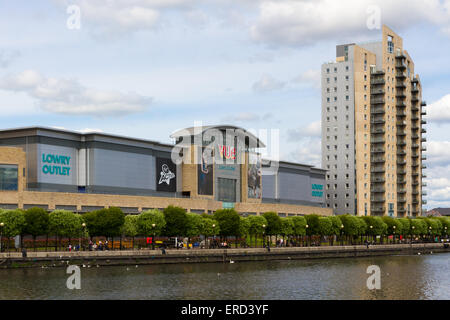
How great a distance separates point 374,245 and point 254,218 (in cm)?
3383

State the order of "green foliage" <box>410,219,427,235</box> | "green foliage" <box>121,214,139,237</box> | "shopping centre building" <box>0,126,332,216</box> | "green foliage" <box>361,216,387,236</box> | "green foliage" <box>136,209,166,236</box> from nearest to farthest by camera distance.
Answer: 1. "green foliage" <box>136,209,166,236</box>
2. "green foliage" <box>121,214,139,237</box>
3. "shopping centre building" <box>0,126,332,216</box>
4. "green foliage" <box>361,216,387,236</box>
5. "green foliage" <box>410,219,427,235</box>

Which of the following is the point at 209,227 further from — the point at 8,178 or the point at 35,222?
the point at 8,178

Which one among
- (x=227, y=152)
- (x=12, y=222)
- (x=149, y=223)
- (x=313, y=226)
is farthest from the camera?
(x=227, y=152)

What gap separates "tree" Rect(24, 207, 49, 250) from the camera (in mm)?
113125

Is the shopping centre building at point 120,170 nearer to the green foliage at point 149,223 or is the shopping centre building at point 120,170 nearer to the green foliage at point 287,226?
the green foliage at point 149,223

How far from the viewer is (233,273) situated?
99938 mm

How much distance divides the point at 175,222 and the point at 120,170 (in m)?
39.5

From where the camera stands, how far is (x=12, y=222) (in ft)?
362

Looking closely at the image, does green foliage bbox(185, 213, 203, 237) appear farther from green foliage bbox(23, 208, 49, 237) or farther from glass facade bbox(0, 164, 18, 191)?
glass facade bbox(0, 164, 18, 191)

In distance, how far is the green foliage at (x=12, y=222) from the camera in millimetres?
109438

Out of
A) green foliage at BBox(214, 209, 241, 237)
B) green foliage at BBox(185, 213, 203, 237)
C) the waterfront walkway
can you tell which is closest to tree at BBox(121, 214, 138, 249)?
the waterfront walkway

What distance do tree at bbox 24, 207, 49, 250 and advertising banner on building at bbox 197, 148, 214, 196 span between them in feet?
231

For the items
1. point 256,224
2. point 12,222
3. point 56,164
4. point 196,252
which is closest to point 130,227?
point 196,252
